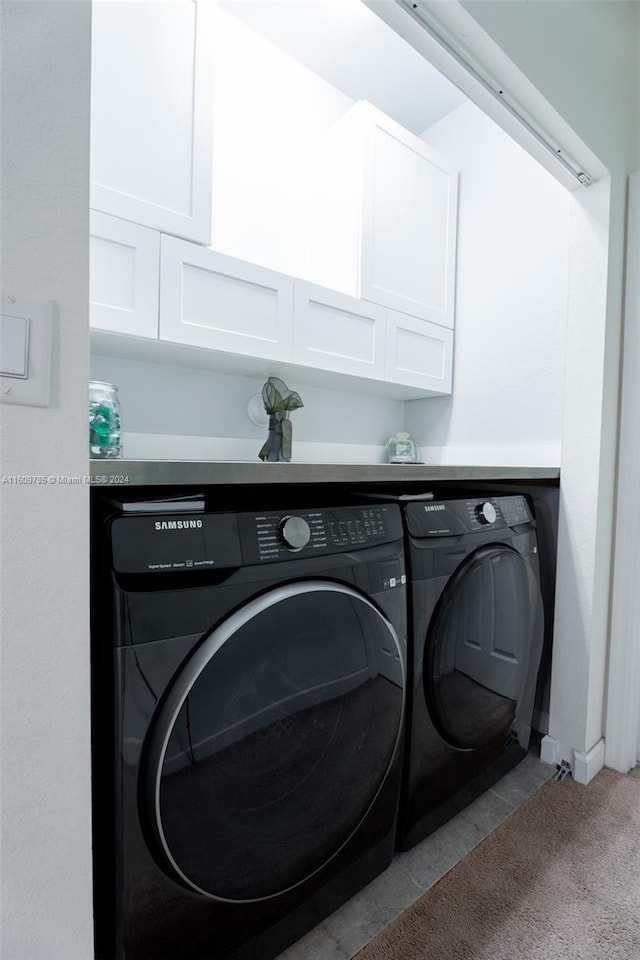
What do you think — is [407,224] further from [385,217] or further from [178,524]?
[178,524]

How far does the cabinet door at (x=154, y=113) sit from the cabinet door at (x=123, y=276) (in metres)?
0.05

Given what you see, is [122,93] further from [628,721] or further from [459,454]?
[628,721]

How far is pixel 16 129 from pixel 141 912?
108cm

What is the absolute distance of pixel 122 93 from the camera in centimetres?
132

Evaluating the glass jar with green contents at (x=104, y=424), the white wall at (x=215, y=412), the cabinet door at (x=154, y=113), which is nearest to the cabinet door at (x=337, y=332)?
the white wall at (x=215, y=412)

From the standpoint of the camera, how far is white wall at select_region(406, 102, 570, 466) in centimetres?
187

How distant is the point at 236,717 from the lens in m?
0.76

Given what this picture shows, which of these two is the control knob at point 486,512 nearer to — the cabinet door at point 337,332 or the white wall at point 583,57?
the cabinet door at point 337,332

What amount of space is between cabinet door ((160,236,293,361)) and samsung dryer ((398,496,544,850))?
0.89 m

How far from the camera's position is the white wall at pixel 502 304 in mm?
1868

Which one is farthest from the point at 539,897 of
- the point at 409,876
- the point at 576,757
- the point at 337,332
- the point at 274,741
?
the point at 337,332

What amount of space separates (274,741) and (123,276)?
1283 mm

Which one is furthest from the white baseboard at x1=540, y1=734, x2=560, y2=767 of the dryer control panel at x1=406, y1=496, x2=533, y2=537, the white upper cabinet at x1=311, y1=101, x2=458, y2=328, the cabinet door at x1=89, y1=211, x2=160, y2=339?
the cabinet door at x1=89, y1=211, x2=160, y2=339

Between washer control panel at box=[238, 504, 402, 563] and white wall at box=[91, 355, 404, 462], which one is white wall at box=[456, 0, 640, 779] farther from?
white wall at box=[91, 355, 404, 462]
